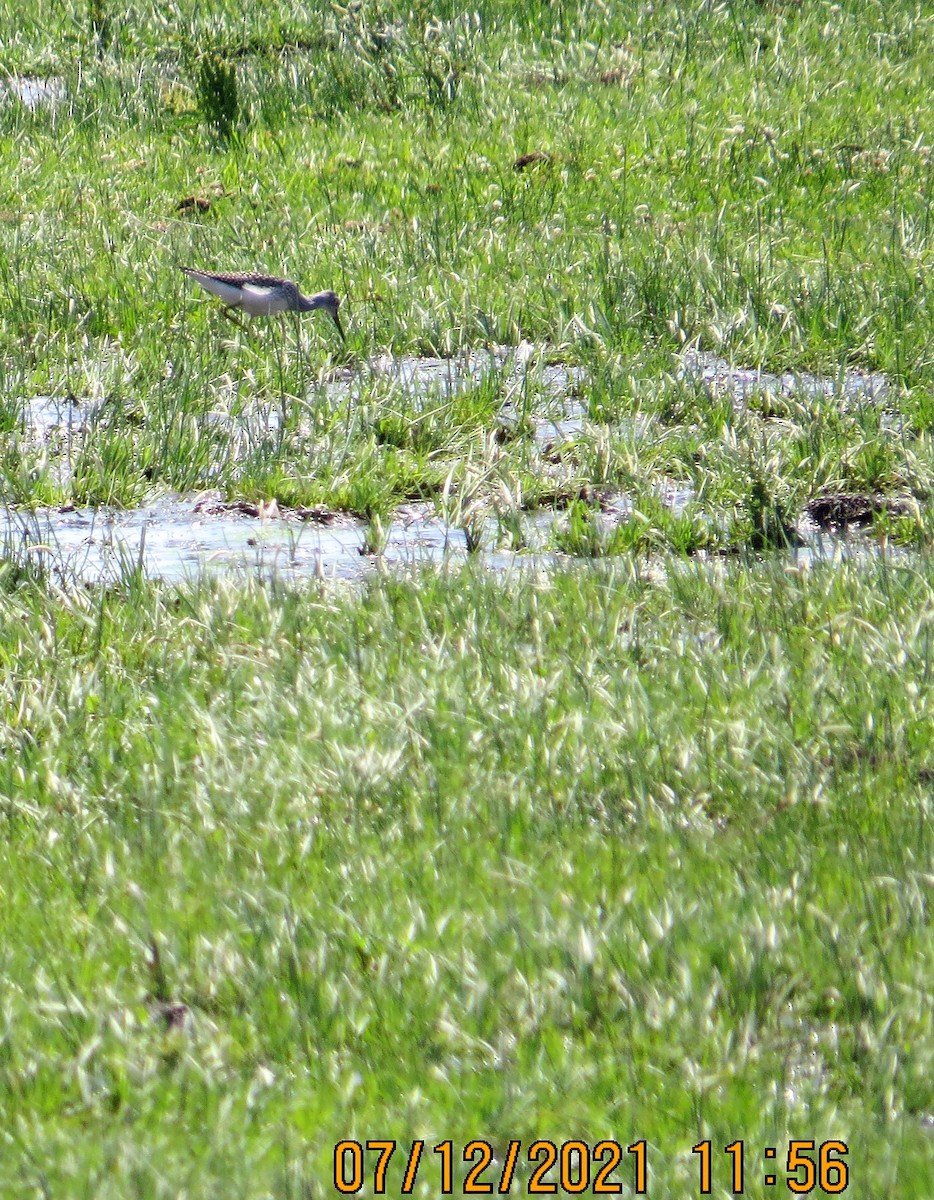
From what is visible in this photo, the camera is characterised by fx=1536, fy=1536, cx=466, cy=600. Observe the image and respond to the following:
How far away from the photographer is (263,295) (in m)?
6.91

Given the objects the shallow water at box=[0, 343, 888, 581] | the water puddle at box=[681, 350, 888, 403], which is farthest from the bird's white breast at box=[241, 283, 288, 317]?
the water puddle at box=[681, 350, 888, 403]

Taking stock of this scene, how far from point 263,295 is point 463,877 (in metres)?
4.39

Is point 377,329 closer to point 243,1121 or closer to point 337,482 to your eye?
point 337,482

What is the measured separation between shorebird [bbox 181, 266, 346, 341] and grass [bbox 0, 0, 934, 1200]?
12 centimetres

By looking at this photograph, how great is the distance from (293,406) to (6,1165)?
4146mm

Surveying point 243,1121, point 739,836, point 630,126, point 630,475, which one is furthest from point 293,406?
point 630,126

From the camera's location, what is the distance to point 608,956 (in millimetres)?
2773

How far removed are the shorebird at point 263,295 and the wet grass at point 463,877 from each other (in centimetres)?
274

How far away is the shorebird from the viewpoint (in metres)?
6.85

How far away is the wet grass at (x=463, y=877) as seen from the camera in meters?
2.46
